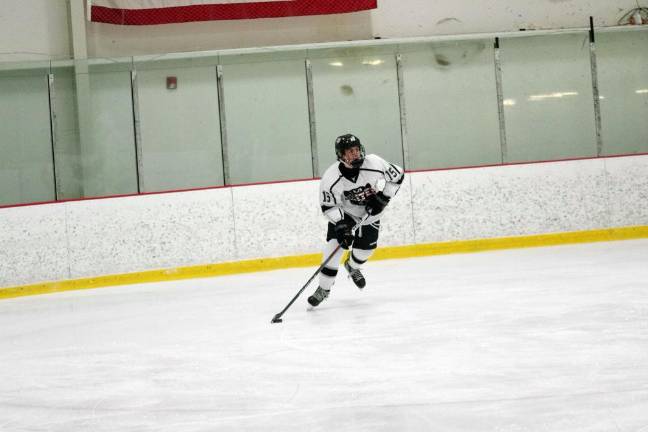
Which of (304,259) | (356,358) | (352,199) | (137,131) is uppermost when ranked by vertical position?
(137,131)

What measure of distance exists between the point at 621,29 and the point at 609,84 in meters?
0.70

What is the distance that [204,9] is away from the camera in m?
9.59

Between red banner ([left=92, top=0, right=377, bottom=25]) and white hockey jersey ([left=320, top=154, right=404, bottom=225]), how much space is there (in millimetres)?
4871

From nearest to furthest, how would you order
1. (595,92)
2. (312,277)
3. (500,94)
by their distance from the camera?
(312,277) < (500,94) < (595,92)

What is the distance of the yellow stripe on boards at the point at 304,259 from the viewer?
773 cm

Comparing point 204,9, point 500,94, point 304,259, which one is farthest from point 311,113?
point 500,94

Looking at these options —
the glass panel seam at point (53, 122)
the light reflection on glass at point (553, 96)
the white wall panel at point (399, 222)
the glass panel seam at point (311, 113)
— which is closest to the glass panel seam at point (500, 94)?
the light reflection on glass at point (553, 96)

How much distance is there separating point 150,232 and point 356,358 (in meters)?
4.89

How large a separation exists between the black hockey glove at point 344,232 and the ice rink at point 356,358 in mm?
401

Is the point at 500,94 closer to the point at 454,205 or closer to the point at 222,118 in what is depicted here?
the point at 454,205

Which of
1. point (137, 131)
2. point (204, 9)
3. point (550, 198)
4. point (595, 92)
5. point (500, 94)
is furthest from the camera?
point (204, 9)

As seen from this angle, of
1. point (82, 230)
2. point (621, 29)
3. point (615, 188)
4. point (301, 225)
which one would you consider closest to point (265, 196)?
point (301, 225)

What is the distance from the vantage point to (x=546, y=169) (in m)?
8.54

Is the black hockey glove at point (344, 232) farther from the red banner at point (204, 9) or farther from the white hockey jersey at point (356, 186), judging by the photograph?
the red banner at point (204, 9)
